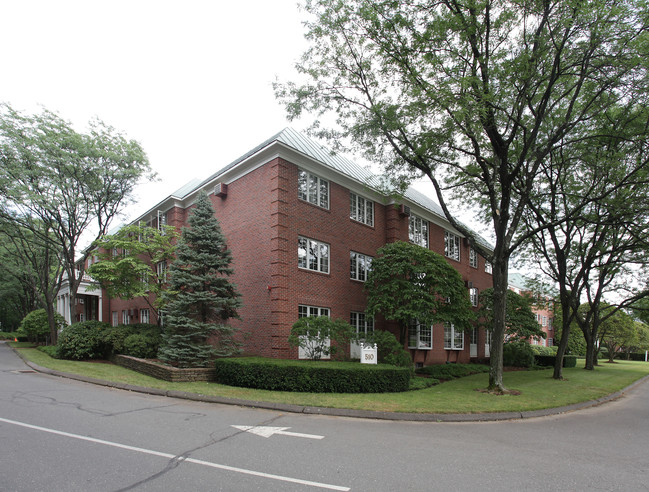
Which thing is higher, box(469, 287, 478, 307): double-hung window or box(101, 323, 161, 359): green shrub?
box(469, 287, 478, 307): double-hung window

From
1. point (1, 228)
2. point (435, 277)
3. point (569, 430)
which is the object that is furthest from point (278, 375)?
point (1, 228)

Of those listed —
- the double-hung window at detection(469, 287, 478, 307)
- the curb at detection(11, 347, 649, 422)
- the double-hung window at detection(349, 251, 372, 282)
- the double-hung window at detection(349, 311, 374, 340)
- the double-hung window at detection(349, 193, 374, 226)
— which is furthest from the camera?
the double-hung window at detection(469, 287, 478, 307)

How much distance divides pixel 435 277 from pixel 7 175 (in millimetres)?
21732

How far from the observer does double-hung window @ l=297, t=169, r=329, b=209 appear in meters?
17.4

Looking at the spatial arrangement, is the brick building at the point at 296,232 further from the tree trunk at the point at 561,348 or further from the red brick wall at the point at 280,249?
the tree trunk at the point at 561,348

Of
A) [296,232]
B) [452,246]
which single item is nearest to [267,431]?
[296,232]

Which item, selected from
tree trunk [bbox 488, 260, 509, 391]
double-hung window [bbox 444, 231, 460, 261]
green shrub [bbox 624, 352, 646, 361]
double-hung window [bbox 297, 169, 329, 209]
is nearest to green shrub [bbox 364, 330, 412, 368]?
tree trunk [bbox 488, 260, 509, 391]

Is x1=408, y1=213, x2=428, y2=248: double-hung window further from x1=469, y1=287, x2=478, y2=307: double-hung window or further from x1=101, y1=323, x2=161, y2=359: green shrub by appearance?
x1=101, y1=323, x2=161, y2=359: green shrub

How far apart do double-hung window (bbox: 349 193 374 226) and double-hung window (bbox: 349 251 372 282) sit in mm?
1867

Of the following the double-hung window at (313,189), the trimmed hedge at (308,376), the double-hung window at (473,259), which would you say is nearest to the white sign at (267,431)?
the trimmed hedge at (308,376)

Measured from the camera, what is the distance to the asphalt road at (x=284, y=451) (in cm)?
472

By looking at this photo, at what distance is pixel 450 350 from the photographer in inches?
1010

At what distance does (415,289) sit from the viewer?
17.3 m

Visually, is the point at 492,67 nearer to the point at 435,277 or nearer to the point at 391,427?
the point at 435,277
